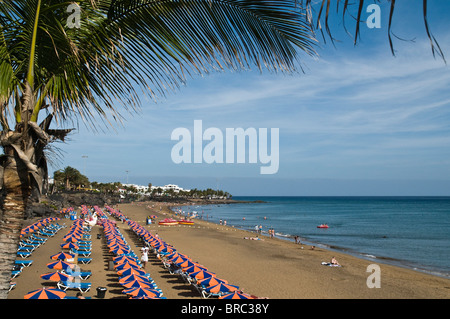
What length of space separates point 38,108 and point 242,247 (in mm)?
28923

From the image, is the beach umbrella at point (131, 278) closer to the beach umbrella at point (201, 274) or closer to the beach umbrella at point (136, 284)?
the beach umbrella at point (136, 284)

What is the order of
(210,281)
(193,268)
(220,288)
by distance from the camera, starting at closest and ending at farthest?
(220,288), (210,281), (193,268)

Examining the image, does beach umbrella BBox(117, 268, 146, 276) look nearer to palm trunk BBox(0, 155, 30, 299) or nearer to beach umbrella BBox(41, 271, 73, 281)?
beach umbrella BBox(41, 271, 73, 281)

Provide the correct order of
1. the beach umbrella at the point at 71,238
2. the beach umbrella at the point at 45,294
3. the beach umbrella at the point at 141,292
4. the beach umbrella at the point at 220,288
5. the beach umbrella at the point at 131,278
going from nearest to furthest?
the beach umbrella at the point at 45,294 → the beach umbrella at the point at 141,292 → the beach umbrella at the point at 131,278 → the beach umbrella at the point at 220,288 → the beach umbrella at the point at 71,238

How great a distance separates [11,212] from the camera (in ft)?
8.79

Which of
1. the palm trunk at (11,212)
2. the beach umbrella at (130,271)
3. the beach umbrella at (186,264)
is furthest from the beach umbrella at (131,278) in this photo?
the palm trunk at (11,212)

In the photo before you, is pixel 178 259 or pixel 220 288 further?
pixel 178 259

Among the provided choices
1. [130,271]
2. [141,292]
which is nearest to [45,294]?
[141,292]

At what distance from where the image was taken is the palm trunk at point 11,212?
8.46ft

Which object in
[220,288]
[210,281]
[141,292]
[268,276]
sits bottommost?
[268,276]

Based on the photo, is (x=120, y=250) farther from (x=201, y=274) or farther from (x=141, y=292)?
(x=141, y=292)
